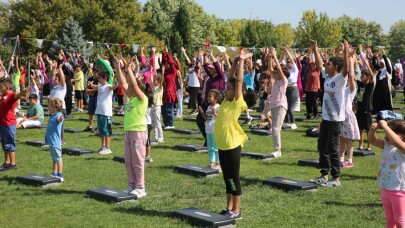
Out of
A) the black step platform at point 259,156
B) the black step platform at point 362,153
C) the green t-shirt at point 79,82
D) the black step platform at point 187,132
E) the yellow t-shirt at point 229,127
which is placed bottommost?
the black step platform at point 259,156

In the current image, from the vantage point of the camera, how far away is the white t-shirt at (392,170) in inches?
234

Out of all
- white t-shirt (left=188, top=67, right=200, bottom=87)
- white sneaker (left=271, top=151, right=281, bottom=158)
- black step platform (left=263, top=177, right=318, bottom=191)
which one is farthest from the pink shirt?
white t-shirt (left=188, top=67, right=200, bottom=87)

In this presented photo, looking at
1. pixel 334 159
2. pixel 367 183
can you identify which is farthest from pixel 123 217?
pixel 367 183

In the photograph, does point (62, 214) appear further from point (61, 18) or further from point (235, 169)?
point (61, 18)

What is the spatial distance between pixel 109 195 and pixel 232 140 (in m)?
2.46

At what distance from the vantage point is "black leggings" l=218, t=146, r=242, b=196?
7312 mm

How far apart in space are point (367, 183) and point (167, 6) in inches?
3191

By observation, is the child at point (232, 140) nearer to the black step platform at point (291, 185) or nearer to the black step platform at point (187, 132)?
the black step platform at point (291, 185)

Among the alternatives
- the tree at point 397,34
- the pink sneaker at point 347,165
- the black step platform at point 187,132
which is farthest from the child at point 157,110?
the tree at point 397,34

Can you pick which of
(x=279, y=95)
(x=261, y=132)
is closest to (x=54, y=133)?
(x=279, y=95)

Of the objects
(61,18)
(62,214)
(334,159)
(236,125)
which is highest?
(61,18)

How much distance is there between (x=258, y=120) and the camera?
63.5 feet

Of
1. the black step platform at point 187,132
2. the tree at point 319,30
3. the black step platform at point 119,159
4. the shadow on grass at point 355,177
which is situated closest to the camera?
the shadow on grass at point 355,177

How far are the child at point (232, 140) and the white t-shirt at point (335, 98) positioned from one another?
232 centimetres
